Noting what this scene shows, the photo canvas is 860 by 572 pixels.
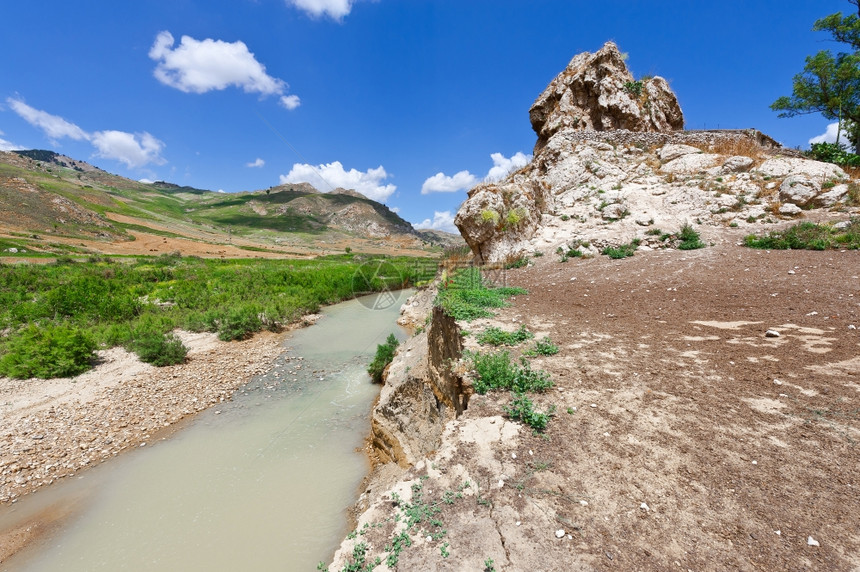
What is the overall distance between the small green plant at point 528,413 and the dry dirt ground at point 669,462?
12 centimetres

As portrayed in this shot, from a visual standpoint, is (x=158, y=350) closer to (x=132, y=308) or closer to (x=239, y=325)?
(x=239, y=325)

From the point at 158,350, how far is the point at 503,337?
14512 mm

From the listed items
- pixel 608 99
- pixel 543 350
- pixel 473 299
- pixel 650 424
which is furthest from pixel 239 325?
pixel 608 99

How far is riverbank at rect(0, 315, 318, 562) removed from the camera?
305 inches

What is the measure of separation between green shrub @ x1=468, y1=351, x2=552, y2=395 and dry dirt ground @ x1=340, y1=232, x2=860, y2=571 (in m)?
0.22

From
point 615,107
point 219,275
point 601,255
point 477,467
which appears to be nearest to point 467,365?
point 477,467

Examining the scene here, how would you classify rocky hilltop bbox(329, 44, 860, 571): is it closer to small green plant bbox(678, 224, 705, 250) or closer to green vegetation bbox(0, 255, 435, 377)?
small green plant bbox(678, 224, 705, 250)

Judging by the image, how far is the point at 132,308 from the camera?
734 inches

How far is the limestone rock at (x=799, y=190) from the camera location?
45.5ft

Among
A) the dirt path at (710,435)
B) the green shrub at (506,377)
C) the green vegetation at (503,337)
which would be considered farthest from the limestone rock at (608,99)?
the green shrub at (506,377)

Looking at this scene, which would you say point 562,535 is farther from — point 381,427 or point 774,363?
point 381,427

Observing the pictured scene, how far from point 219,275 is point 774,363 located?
114ft

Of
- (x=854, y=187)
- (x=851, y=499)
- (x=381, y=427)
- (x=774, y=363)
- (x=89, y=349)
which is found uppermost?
(x=854, y=187)

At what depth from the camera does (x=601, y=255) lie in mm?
15141
